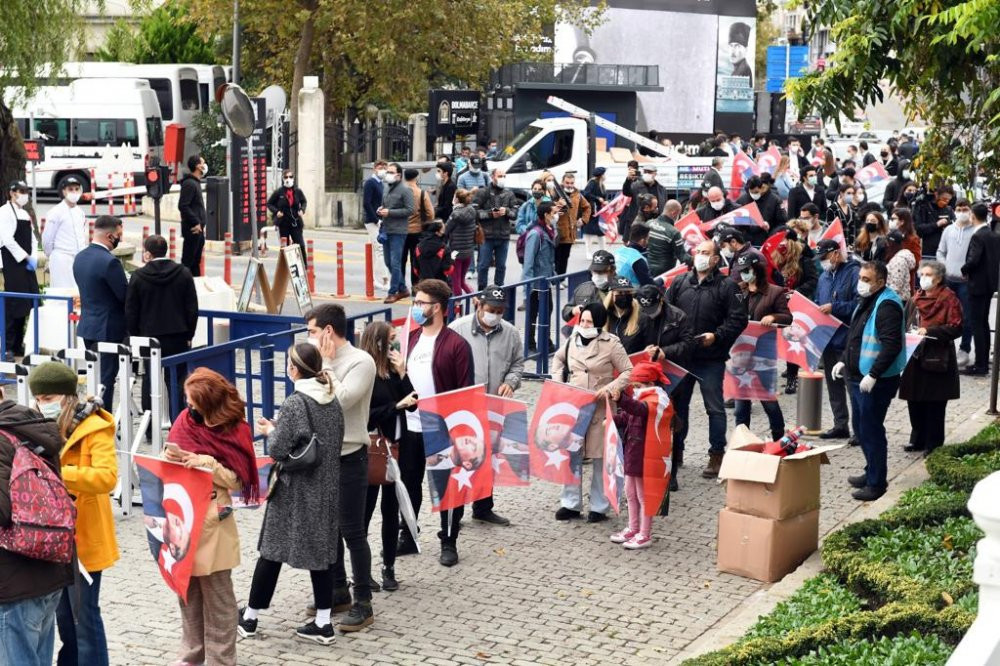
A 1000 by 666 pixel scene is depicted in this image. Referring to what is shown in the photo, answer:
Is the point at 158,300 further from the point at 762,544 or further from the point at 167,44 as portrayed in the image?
the point at 167,44

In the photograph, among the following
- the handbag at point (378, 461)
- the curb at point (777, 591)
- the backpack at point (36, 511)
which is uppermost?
the backpack at point (36, 511)

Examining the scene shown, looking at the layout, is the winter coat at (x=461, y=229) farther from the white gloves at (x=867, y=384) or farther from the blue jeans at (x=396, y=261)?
the white gloves at (x=867, y=384)

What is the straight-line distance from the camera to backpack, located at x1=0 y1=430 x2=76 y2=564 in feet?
20.1

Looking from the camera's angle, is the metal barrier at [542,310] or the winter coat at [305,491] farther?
the metal barrier at [542,310]

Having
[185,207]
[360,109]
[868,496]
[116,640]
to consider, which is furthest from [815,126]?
[116,640]

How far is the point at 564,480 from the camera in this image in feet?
35.0

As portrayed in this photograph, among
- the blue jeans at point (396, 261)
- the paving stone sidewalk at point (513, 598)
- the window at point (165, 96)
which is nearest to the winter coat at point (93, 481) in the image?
the paving stone sidewalk at point (513, 598)

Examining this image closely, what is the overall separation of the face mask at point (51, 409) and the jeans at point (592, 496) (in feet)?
15.4

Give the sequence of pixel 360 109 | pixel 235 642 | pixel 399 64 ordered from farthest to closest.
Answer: pixel 360 109
pixel 399 64
pixel 235 642

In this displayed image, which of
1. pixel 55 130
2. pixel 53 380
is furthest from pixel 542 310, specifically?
pixel 55 130

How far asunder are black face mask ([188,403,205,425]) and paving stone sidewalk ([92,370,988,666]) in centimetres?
144

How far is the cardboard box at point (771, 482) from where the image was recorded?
31.5 ft

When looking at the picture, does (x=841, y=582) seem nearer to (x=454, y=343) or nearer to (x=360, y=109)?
(x=454, y=343)

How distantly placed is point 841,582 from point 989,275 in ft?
27.1
